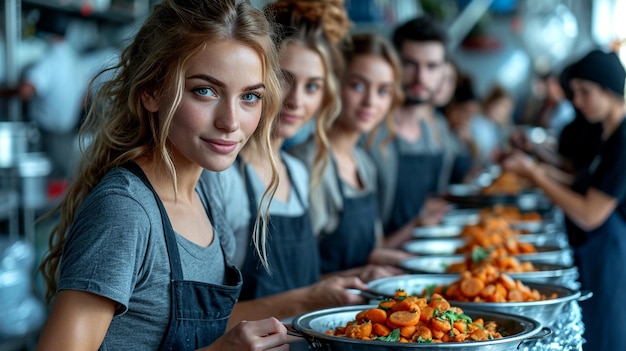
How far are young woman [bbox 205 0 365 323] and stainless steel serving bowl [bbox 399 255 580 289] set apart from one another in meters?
0.30

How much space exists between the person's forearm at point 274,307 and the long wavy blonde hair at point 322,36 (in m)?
0.69

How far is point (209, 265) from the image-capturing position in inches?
61.9

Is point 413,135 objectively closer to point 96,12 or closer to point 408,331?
point 408,331

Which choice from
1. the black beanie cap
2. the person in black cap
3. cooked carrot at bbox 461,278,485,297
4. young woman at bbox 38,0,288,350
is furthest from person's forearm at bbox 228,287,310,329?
the black beanie cap

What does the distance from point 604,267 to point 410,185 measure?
1.21 metres

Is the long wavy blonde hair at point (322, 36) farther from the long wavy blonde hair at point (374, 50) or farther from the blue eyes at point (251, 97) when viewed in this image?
the blue eyes at point (251, 97)

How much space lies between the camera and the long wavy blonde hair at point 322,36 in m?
2.44

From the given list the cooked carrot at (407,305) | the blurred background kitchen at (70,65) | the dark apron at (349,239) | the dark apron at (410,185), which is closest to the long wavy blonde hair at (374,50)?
the dark apron at (349,239)

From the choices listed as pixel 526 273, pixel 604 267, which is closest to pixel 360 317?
pixel 526 273

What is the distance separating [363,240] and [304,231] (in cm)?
57

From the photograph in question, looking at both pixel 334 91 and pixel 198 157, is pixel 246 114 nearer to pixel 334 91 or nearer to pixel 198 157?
pixel 198 157

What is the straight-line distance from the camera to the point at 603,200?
3.12m

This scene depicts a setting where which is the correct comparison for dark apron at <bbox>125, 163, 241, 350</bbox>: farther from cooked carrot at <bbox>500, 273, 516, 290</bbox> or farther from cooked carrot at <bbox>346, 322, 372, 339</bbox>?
cooked carrot at <bbox>500, 273, 516, 290</bbox>

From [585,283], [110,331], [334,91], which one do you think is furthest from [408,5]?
[110,331]
